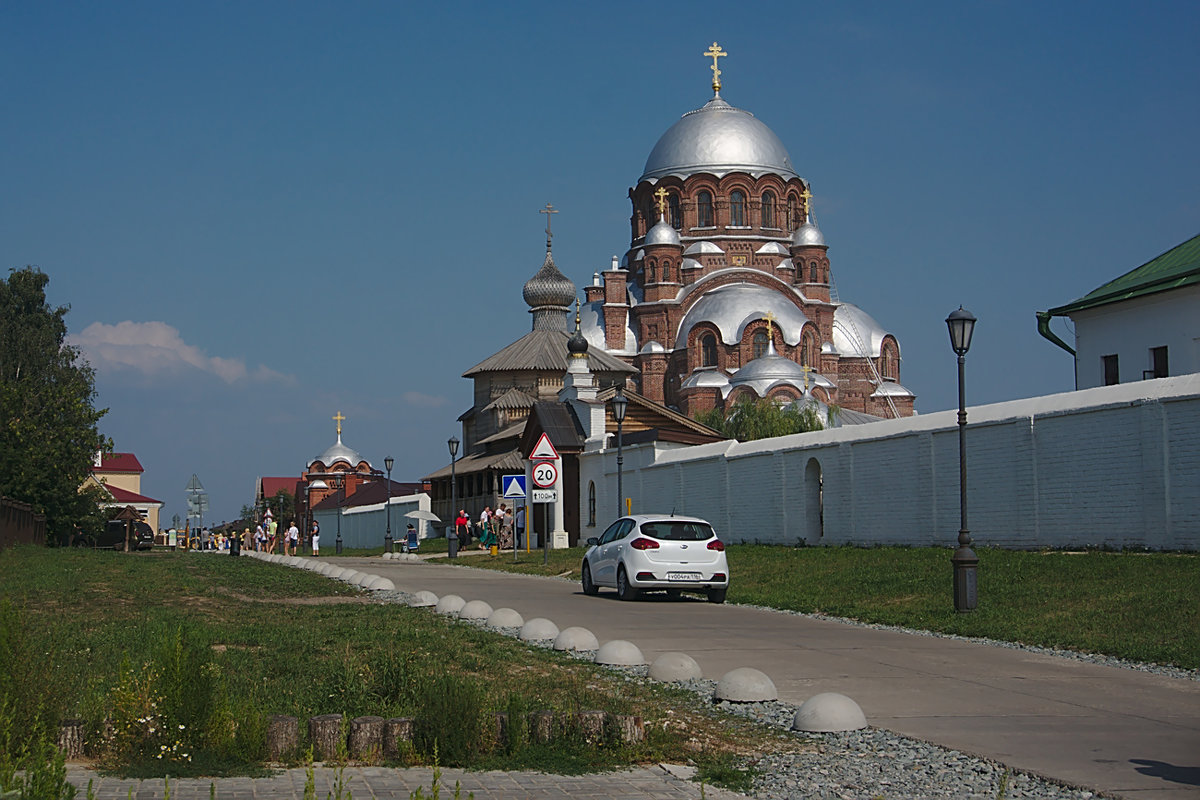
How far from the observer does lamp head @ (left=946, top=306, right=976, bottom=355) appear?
16812 mm

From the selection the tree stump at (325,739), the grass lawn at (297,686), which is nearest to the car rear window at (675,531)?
the grass lawn at (297,686)

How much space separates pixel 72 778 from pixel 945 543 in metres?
18.4

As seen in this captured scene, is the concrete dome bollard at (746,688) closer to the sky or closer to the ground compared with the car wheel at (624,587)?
closer to the ground

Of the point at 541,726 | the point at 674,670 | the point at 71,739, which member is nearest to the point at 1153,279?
the point at 674,670

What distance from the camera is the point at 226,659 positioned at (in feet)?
34.0

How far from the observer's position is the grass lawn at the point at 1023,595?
12898 mm

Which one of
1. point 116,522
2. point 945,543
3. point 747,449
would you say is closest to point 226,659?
point 945,543

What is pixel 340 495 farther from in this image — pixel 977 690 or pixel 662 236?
pixel 977 690

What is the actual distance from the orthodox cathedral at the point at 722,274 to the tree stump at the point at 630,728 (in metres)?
62.0

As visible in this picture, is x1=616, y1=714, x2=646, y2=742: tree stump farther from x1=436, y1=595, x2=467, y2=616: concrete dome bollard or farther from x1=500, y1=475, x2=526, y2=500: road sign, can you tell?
x1=500, y1=475, x2=526, y2=500: road sign

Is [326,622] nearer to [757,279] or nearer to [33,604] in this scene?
[33,604]

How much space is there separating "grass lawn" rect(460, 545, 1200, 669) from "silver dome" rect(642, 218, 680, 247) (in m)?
49.6

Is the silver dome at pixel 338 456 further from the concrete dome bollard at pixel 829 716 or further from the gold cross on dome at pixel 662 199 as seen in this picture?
the concrete dome bollard at pixel 829 716

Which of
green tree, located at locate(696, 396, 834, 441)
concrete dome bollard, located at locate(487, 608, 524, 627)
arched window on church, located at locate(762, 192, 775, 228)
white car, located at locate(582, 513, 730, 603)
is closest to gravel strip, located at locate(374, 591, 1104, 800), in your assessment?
concrete dome bollard, located at locate(487, 608, 524, 627)
